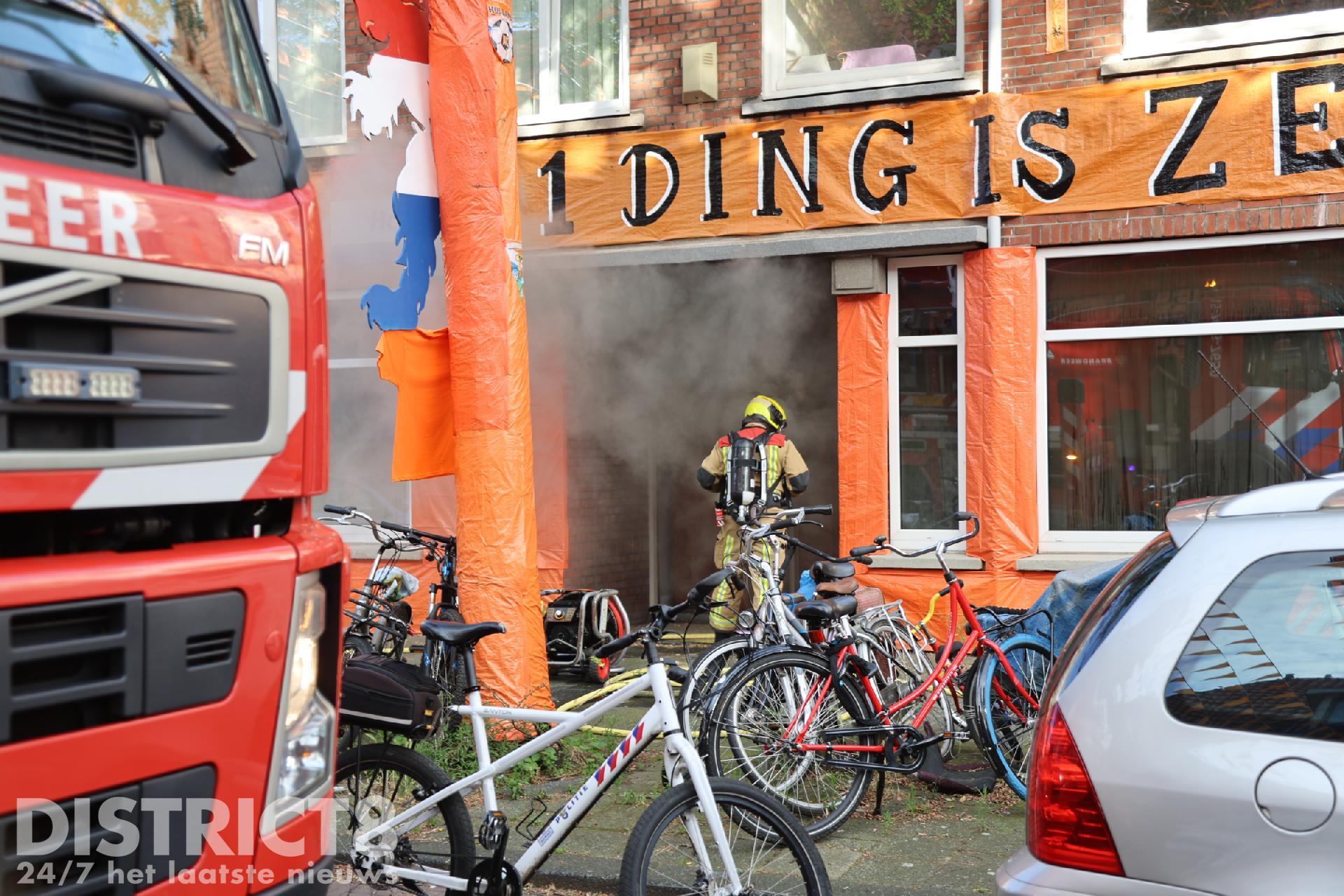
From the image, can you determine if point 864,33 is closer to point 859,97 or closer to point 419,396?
point 859,97

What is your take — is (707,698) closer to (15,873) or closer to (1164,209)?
(15,873)

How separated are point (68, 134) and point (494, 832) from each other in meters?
2.57

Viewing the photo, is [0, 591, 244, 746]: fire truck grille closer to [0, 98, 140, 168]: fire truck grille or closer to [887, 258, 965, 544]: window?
[0, 98, 140, 168]: fire truck grille

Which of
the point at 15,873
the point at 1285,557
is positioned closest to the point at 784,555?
the point at 1285,557

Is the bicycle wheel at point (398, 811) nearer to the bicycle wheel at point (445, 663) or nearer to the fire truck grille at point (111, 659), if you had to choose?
the bicycle wheel at point (445, 663)

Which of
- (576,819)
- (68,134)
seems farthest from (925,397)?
(68,134)

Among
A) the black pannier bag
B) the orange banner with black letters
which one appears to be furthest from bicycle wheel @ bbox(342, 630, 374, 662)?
the orange banner with black letters

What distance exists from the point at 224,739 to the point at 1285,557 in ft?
7.96

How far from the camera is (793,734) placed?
5570 millimetres

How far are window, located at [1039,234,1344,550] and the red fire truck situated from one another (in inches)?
295

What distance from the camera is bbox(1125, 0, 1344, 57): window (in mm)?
8945

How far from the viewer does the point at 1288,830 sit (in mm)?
2537

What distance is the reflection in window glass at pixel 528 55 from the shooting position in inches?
448

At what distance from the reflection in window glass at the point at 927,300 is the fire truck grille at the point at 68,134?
8.02 m
